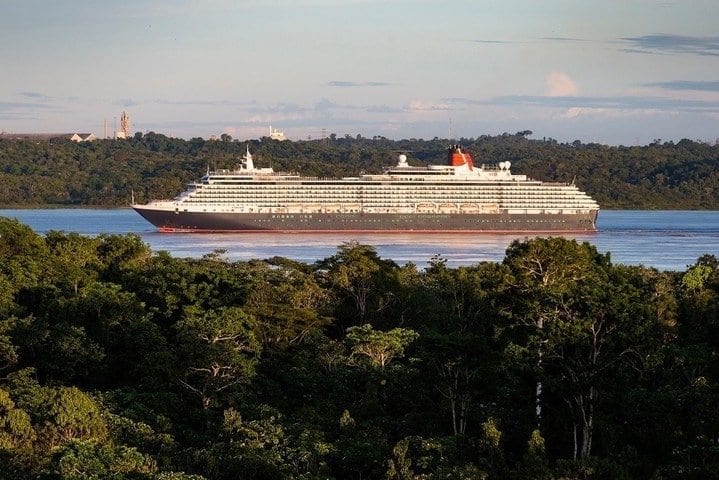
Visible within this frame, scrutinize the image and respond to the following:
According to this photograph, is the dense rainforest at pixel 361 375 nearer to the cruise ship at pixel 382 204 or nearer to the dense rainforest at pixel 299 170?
the cruise ship at pixel 382 204

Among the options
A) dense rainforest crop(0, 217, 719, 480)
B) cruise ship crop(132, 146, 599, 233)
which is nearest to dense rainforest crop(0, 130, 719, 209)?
cruise ship crop(132, 146, 599, 233)

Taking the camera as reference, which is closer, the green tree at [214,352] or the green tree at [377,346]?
the green tree at [214,352]

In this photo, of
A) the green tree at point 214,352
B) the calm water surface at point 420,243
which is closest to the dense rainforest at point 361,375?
the green tree at point 214,352

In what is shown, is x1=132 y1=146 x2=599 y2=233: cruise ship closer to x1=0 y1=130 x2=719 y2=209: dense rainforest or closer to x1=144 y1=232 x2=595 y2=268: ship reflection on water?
x1=144 y1=232 x2=595 y2=268: ship reflection on water

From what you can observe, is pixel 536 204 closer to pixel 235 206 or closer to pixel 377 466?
pixel 235 206

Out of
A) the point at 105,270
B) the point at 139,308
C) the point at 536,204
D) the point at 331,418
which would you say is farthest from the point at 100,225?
the point at 331,418

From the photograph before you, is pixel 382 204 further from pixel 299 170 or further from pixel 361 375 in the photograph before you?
pixel 361 375
